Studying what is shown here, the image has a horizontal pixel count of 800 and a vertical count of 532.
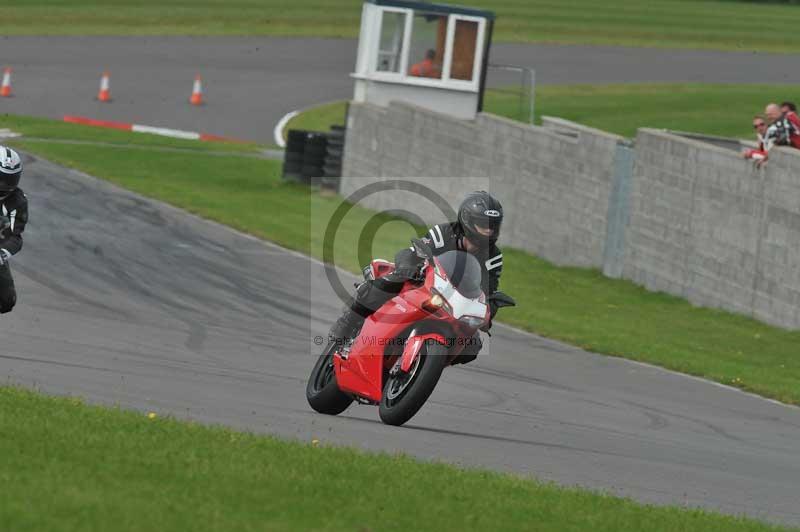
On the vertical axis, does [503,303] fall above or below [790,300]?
above

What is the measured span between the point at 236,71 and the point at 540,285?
26.5 m

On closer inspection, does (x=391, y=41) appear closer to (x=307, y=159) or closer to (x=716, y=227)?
(x=307, y=159)

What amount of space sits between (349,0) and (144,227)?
1656 inches

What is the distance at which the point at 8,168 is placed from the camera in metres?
Result: 12.3

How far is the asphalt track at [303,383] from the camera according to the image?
34.6ft

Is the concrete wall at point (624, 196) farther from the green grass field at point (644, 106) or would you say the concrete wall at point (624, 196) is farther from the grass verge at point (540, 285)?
the green grass field at point (644, 106)

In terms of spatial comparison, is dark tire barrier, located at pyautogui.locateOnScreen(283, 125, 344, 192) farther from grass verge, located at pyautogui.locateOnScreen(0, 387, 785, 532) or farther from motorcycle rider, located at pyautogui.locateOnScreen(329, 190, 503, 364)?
grass verge, located at pyautogui.locateOnScreen(0, 387, 785, 532)

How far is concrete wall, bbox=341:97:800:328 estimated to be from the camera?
20.2m

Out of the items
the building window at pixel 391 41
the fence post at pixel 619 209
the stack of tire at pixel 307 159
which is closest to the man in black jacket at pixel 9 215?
the fence post at pixel 619 209

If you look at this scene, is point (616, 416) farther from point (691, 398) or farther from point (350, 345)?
point (350, 345)

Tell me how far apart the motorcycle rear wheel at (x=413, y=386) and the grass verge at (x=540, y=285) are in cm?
587

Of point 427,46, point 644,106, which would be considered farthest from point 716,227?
point 644,106

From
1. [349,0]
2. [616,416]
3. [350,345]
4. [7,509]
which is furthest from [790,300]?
[349,0]

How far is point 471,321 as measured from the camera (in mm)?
10328
